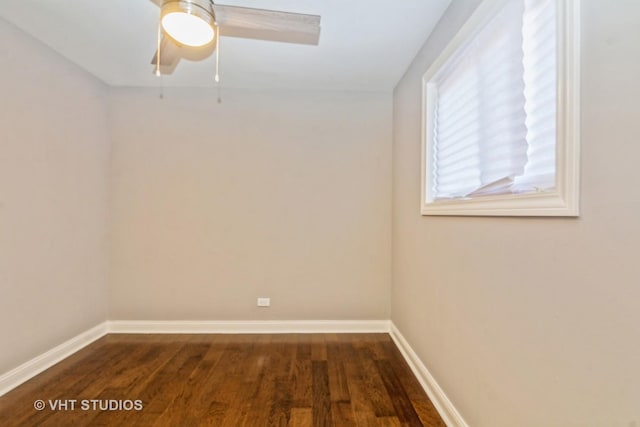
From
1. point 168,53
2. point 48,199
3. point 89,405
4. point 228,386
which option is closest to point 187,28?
point 168,53

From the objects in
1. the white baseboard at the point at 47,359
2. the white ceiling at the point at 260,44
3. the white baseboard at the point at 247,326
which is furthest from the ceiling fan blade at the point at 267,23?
the white baseboard at the point at 47,359

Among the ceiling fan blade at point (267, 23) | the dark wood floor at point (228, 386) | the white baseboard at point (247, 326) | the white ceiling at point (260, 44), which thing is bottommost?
the dark wood floor at point (228, 386)

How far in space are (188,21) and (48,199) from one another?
1879 mm

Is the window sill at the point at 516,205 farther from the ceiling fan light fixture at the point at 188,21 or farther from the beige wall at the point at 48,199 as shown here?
the beige wall at the point at 48,199

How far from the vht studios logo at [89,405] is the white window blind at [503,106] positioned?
238 centimetres

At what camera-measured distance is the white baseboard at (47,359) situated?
1921 mm

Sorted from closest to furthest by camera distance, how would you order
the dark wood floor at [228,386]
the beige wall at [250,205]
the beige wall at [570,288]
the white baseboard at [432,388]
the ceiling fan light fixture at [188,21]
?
the beige wall at [570,288], the ceiling fan light fixture at [188,21], the white baseboard at [432,388], the dark wood floor at [228,386], the beige wall at [250,205]

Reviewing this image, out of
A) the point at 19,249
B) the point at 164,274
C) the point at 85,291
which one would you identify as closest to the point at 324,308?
the point at 164,274

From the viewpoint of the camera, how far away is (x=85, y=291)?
2.57 meters

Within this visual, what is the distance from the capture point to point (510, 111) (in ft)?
4.06

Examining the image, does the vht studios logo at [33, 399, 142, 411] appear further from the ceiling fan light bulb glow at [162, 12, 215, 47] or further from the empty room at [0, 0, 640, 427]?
the ceiling fan light bulb glow at [162, 12, 215, 47]

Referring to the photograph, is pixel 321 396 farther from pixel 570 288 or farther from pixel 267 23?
pixel 267 23

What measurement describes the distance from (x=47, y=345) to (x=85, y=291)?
0.48 metres

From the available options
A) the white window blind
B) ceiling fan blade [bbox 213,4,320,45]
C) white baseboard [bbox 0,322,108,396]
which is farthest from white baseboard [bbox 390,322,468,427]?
white baseboard [bbox 0,322,108,396]
